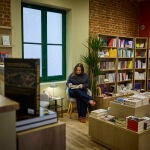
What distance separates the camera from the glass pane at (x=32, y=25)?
15.1ft

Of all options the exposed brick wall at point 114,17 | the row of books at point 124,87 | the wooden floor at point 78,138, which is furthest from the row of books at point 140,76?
the wooden floor at point 78,138

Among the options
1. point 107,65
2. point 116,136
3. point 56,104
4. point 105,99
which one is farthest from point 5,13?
point 116,136

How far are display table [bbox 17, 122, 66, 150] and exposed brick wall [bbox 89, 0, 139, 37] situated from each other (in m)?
4.56

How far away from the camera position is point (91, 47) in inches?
Result: 207

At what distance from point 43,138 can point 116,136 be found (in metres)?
1.99

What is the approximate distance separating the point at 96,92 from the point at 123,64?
142 centimetres

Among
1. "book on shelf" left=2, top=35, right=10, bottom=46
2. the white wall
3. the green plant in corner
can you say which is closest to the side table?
the white wall

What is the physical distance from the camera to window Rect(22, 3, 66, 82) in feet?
15.3

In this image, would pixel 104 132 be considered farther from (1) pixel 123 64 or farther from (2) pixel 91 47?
(1) pixel 123 64

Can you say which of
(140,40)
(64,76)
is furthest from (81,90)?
(140,40)

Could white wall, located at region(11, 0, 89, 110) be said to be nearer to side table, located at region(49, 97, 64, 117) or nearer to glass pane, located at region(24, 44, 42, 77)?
side table, located at region(49, 97, 64, 117)

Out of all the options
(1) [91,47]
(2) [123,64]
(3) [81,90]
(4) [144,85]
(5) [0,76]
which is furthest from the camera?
(4) [144,85]

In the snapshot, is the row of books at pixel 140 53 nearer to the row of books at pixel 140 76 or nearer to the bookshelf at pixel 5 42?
the row of books at pixel 140 76

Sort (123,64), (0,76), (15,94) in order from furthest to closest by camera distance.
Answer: (123,64)
(0,76)
(15,94)
